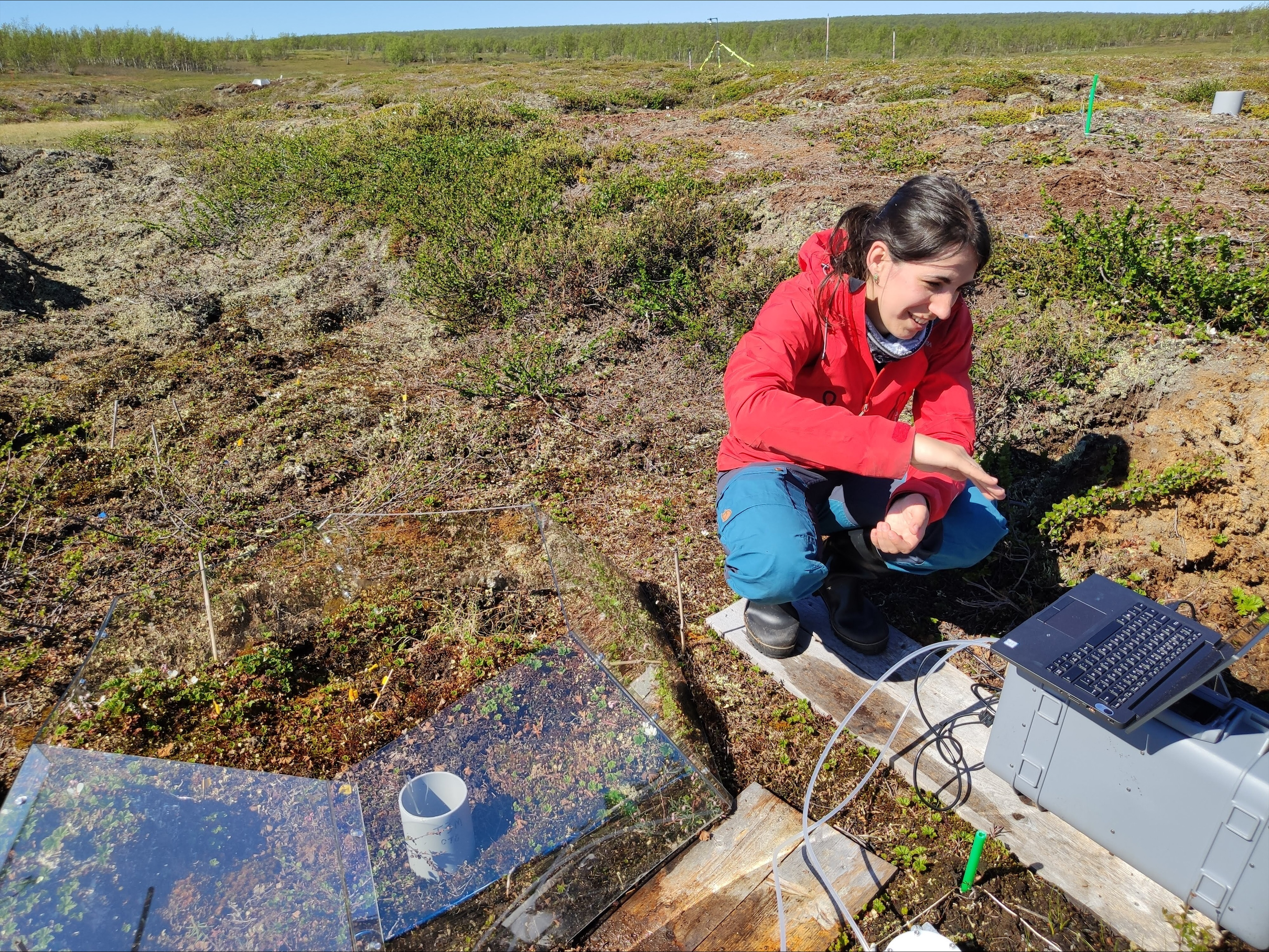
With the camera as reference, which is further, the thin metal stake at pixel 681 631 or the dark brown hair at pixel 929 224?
the thin metal stake at pixel 681 631

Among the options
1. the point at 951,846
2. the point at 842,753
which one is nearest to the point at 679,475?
the point at 842,753

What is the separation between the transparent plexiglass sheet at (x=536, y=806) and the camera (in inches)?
63.7

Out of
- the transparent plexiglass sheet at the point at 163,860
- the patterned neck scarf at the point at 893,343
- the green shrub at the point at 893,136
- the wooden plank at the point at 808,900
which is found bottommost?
the wooden plank at the point at 808,900

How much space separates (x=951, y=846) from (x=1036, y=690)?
48 cm

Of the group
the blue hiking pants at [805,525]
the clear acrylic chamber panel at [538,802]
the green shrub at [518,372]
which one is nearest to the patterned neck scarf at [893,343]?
the blue hiking pants at [805,525]

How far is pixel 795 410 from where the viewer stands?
1987 mm

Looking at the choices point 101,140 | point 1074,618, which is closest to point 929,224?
point 1074,618

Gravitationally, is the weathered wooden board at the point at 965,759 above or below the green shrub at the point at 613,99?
below

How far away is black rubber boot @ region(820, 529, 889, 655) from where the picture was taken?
243cm

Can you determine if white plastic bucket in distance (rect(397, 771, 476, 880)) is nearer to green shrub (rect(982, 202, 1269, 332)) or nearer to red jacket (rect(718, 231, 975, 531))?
red jacket (rect(718, 231, 975, 531))

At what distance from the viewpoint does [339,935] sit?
57.2 inches

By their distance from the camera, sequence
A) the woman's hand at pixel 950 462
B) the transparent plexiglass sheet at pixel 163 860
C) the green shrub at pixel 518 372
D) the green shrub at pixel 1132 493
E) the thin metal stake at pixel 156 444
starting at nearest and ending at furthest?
the transparent plexiglass sheet at pixel 163 860 → the woman's hand at pixel 950 462 → the green shrub at pixel 1132 493 → the thin metal stake at pixel 156 444 → the green shrub at pixel 518 372

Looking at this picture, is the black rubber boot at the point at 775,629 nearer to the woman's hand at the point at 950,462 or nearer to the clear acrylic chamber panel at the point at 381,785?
the clear acrylic chamber panel at the point at 381,785

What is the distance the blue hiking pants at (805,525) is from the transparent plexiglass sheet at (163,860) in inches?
49.2
